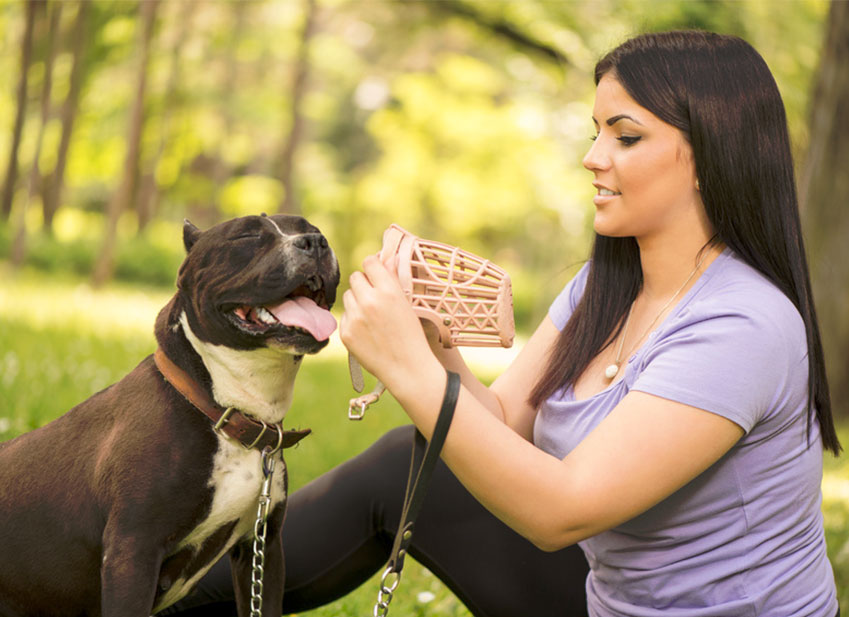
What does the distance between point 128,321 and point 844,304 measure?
7527mm

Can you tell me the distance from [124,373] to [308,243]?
456 centimetres

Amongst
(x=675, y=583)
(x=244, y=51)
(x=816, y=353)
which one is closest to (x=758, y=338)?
(x=816, y=353)

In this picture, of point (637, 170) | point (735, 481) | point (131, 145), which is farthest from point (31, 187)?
point (735, 481)

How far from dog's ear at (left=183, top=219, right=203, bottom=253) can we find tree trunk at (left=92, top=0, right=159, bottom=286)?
13.5m

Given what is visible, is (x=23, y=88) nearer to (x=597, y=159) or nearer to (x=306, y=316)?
(x=306, y=316)

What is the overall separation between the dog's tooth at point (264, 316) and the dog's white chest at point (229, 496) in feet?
1.10

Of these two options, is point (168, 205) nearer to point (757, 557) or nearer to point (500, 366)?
point (500, 366)

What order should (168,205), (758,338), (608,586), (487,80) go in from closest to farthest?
(758,338) → (608,586) → (487,80) → (168,205)

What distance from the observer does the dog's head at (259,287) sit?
248 cm

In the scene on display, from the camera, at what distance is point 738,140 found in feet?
7.56

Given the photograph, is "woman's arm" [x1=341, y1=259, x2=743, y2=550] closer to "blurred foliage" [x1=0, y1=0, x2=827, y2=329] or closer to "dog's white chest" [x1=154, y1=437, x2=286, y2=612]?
A: "dog's white chest" [x1=154, y1=437, x2=286, y2=612]

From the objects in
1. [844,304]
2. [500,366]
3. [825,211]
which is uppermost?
[825,211]

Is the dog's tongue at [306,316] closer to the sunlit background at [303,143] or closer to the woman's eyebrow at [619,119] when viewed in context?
the woman's eyebrow at [619,119]

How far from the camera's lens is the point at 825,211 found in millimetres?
8828
